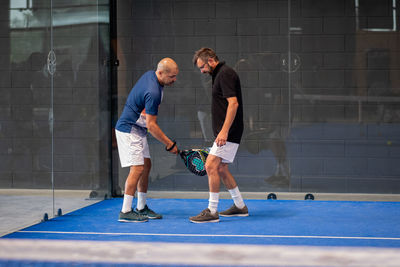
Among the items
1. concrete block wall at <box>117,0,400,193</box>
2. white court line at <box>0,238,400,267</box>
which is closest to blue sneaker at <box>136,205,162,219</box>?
concrete block wall at <box>117,0,400,193</box>

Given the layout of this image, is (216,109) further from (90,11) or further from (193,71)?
(90,11)

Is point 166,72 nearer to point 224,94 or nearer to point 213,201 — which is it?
point 224,94

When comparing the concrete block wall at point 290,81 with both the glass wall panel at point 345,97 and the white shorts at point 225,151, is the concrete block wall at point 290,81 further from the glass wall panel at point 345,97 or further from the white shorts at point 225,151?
the white shorts at point 225,151

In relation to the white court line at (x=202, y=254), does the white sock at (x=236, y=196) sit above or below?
below

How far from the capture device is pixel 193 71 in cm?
650

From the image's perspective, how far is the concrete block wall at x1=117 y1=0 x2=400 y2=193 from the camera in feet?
20.6

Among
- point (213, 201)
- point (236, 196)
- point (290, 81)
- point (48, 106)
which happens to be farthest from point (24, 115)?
point (290, 81)

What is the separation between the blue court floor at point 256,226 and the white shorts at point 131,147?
0.55 meters

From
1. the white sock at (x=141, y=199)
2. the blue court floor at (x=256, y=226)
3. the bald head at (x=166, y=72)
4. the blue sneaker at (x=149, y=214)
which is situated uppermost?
Answer: the bald head at (x=166, y=72)

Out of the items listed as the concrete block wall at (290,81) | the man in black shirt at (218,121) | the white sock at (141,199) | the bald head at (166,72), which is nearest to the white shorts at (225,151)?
the man in black shirt at (218,121)

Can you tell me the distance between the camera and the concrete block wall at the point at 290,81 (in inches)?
247

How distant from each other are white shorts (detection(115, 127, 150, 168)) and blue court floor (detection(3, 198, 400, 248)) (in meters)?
0.55

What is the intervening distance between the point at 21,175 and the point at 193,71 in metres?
2.35

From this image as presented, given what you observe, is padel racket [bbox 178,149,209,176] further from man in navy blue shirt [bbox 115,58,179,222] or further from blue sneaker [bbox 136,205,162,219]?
blue sneaker [bbox 136,205,162,219]
